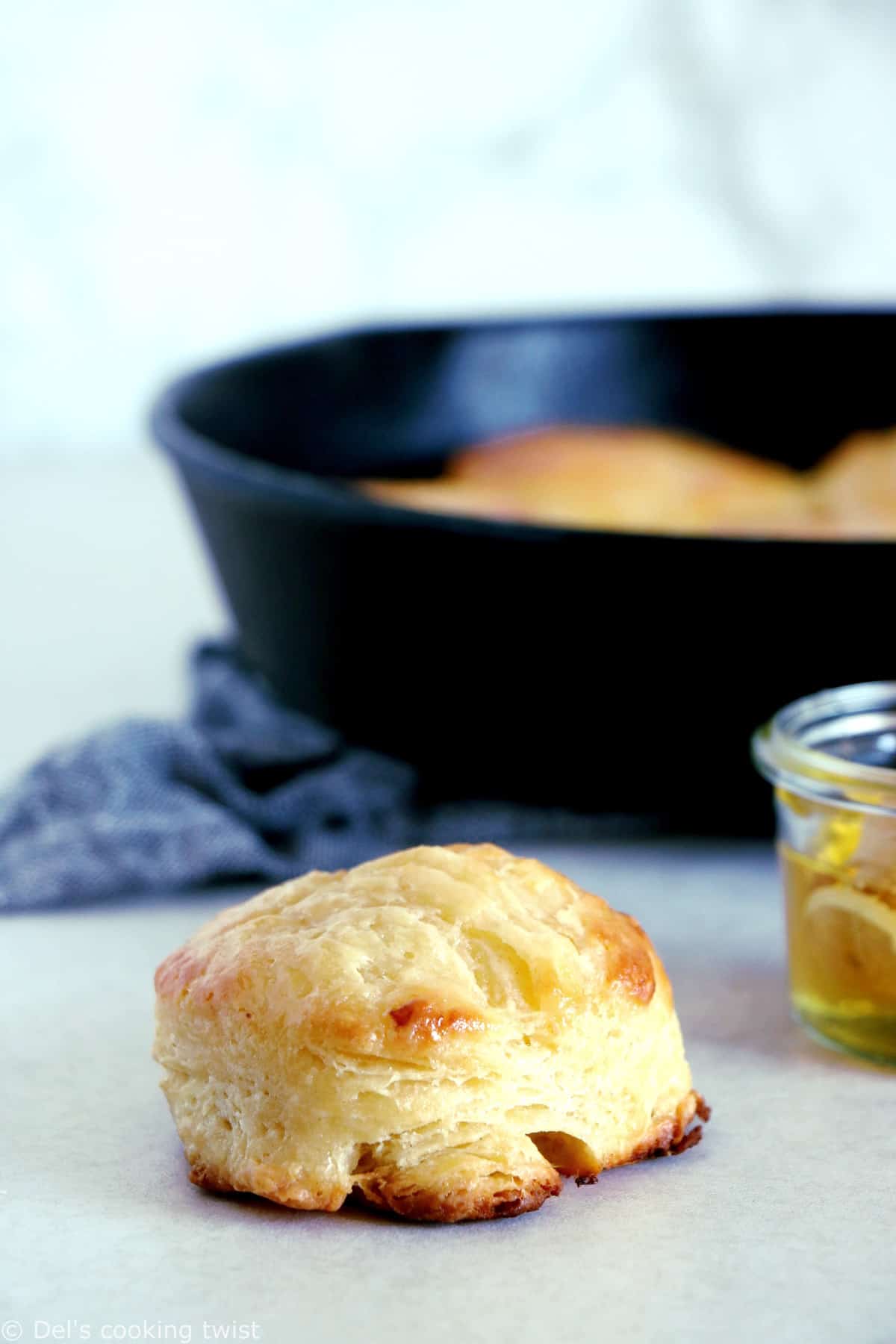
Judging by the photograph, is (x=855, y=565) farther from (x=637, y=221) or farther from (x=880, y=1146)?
(x=637, y=221)

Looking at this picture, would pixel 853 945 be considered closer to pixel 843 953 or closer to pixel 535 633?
pixel 843 953

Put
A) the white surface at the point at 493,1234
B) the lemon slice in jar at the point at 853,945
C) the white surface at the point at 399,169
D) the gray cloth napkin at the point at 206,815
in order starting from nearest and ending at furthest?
the white surface at the point at 493,1234
the lemon slice in jar at the point at 853,945
the gray cloth napkin at the point at 206,815
the white surface at the point at 399,169

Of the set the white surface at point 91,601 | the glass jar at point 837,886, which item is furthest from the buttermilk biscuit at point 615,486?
the glass jar at point 837,886

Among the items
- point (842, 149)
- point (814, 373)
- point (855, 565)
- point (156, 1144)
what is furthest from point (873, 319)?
point (842, 149)

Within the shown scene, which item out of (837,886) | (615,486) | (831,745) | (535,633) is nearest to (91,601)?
(615,486)

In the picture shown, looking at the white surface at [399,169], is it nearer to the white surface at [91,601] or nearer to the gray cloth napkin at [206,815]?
the white surface at [91,601]

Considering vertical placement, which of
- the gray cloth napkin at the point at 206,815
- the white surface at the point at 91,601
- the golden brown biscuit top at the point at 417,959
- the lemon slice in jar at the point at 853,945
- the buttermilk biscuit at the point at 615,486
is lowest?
the white surface at the point at 91,601
